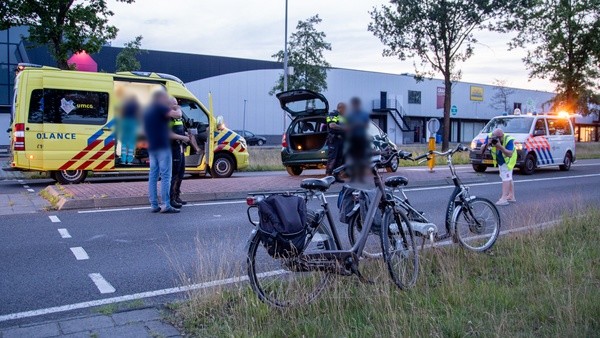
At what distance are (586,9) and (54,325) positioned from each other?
3873 cm

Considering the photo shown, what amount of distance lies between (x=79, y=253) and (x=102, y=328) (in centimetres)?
285

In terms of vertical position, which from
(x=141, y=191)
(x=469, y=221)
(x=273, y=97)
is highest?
(x=273, y=97)

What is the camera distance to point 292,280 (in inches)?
187

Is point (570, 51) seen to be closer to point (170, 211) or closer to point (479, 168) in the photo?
point (479, 168)

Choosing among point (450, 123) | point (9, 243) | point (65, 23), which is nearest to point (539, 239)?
point (450, 123)

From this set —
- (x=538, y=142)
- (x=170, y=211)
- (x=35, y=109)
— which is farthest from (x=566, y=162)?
(x=35, y=109)

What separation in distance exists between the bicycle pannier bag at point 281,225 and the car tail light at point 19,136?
81.0 inches

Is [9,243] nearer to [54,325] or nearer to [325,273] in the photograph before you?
[54,325]

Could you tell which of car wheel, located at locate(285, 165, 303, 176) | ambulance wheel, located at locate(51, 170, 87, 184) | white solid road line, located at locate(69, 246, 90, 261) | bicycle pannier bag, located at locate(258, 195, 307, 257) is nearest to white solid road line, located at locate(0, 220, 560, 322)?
bicycle pannier bag, located at locate(258, 195, 307, 257)

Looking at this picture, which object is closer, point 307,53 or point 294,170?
point 307,53

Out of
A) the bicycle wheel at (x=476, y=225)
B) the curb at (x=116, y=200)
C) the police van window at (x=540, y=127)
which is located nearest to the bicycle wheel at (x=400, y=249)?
the bicycle wheel at (x=476, y=225)

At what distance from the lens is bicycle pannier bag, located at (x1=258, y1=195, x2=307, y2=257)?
13.9ft

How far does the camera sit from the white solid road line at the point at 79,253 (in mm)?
6539

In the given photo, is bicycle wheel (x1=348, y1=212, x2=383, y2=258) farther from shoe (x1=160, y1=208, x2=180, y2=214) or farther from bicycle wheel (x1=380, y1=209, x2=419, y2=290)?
shoe (x1=160, y1=208, x2=180, y2=214)
